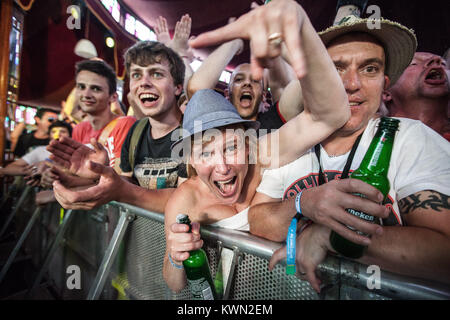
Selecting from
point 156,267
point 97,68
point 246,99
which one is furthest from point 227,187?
point 97,68

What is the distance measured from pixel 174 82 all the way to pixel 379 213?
2056 millimetres

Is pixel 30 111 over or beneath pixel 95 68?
over

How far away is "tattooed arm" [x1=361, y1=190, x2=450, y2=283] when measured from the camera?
0.78 metres

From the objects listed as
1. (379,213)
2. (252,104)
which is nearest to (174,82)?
(252,104)

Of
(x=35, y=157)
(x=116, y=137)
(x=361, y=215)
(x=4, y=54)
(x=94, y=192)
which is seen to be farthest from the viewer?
(x=4, y=54)

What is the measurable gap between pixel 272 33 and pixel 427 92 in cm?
204

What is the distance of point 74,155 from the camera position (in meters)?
1.73

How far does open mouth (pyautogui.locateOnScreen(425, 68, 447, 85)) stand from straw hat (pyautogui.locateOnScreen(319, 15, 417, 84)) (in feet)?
2.70

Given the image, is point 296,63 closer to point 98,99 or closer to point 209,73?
point 209,73

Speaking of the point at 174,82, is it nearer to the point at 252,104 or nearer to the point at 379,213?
the point at 252,104

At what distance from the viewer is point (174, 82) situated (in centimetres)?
221

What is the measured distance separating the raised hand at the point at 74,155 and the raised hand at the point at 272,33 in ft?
4.80

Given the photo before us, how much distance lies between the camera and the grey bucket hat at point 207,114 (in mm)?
1291
